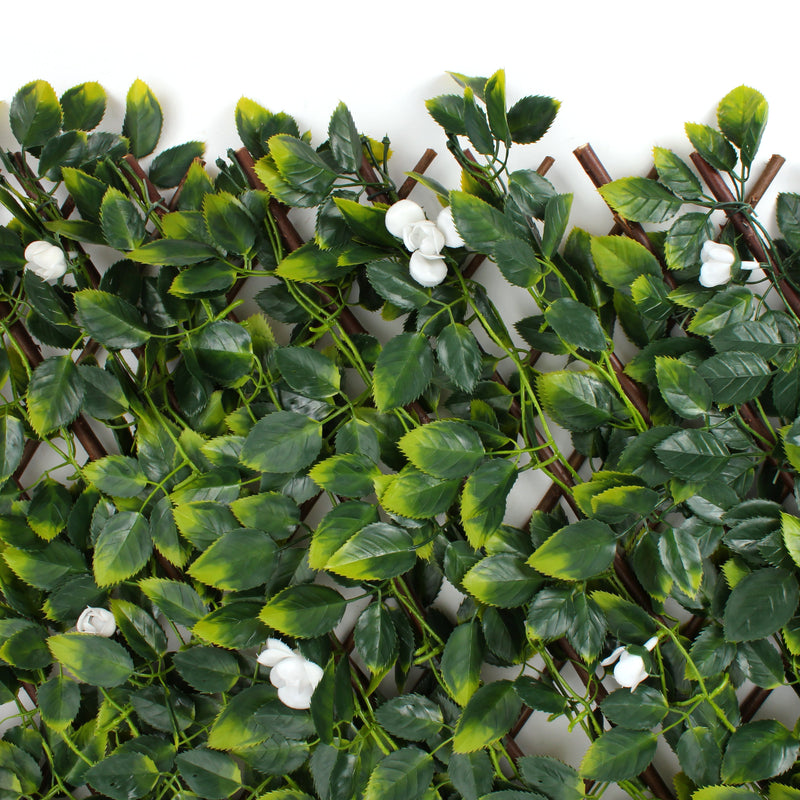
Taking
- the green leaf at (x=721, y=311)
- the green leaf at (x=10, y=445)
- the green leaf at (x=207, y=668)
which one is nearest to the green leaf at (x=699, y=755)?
the green leaf at (x=721, y=311)

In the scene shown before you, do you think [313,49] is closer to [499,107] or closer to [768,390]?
[499,107]

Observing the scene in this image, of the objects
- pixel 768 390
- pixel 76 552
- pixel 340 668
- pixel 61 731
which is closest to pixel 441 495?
pixel 340 668

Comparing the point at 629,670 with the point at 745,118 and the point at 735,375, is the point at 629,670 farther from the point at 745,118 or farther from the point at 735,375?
the point at 745,118

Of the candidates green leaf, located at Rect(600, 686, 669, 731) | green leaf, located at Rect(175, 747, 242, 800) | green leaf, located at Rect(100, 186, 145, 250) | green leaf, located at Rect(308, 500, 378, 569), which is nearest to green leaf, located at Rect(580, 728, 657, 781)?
green leaf, located at Rect(600, 686, 669, 731)

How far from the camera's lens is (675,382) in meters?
0.69

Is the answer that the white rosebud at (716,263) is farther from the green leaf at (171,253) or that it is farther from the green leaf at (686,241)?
the green leaf at (171,253)

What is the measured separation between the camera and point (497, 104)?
71cm

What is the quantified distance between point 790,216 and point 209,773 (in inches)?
37.9

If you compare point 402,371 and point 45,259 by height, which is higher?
point 45,259

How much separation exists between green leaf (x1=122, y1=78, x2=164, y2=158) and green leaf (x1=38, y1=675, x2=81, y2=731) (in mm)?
716

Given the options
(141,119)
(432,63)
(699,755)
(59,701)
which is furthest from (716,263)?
(59,701)

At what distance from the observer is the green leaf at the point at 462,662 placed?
745 millimetres

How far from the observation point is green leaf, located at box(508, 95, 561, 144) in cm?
75

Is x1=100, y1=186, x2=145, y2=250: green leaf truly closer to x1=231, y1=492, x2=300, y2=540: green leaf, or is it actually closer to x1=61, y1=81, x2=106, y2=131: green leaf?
x1=61, y1=81, x2=106, y2=131: green leaf
